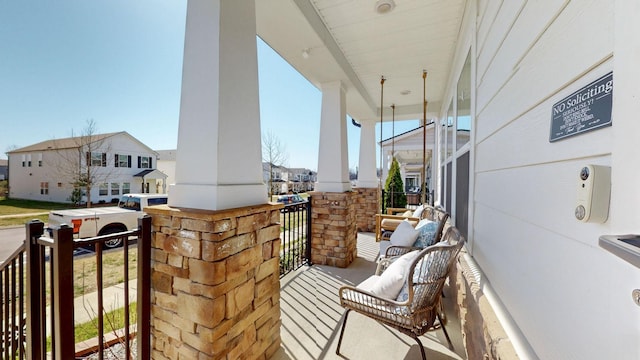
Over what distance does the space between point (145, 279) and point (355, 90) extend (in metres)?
3.96

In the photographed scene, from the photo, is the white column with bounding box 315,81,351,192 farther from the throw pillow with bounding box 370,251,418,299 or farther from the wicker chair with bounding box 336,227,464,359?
the wicker chair with bounding box 336,227,464,359

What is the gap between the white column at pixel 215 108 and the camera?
1639 mm

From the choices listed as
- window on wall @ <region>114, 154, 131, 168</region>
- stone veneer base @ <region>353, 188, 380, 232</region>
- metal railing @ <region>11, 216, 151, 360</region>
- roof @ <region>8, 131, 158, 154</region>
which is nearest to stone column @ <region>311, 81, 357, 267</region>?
stone veneer base @ <region>353, 188, 380, 232</region>

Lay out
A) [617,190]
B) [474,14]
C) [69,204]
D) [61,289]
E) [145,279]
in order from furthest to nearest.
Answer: [69,204]
[474,14]
[145,279]
[61,289]
[617,190]

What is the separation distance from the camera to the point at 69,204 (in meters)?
15.0

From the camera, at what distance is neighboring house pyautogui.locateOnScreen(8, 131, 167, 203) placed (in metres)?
13.5

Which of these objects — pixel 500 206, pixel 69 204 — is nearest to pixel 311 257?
pixel 500 206

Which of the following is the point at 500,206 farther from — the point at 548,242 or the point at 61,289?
the point at 61,289

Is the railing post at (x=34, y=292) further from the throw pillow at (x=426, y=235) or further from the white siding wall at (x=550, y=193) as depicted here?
the throw pillow at (x=426, y=235)

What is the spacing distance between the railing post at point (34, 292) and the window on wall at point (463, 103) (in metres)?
3.45

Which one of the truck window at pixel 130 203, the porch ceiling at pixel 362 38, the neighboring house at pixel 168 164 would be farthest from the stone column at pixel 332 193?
the neighboring house at pixel 168 164

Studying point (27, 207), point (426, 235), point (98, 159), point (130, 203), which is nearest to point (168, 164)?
point (98, 159)

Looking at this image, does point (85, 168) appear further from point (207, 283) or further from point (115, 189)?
point (207, 283)

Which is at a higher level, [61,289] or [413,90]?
[413,90]
